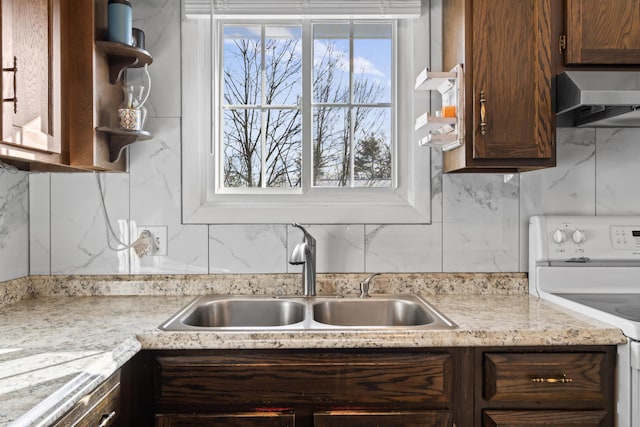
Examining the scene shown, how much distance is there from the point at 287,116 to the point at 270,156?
19 cm

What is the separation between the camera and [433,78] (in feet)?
6.05

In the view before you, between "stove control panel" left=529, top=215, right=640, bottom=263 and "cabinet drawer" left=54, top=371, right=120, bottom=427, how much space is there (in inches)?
61.7

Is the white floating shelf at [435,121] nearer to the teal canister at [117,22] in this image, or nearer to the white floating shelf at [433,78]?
the white floating shelf at [433,78]

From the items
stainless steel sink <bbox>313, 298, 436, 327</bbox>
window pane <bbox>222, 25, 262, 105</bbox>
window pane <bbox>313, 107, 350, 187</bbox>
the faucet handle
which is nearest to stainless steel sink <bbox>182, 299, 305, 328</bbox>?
stainless steel sink <bbox>313, 298, 436, 327</bbox>

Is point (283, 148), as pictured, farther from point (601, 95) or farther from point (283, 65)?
point (601, 95)

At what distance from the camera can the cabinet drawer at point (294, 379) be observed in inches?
57.3

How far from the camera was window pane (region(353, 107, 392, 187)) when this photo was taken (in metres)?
2.22

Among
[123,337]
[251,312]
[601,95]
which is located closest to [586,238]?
[601,95]

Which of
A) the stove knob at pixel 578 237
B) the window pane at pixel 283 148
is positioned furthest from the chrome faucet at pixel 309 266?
the stove knob at pixel 578 237

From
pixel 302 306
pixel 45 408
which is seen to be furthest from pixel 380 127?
pixel 45 408

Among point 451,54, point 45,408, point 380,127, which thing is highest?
point 451,54

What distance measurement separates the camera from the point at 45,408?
35.6 inches

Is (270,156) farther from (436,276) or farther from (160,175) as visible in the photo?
(436,276)

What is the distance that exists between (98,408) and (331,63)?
163 centimetres
